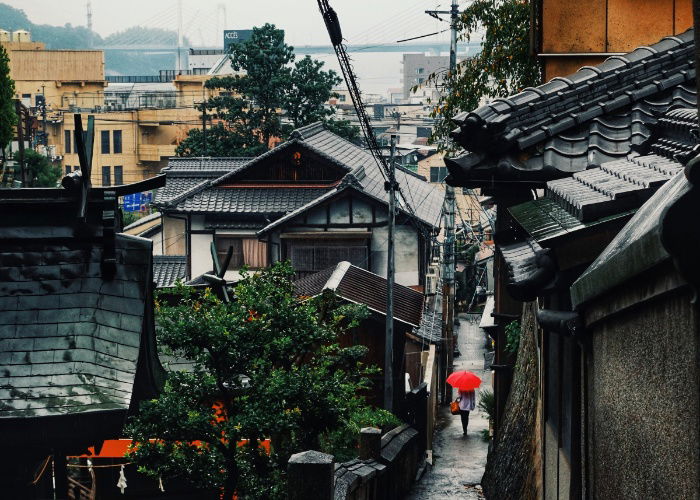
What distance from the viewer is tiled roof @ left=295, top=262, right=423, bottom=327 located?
25.8m

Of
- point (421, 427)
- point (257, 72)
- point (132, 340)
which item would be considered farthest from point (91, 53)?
point (132, 340)

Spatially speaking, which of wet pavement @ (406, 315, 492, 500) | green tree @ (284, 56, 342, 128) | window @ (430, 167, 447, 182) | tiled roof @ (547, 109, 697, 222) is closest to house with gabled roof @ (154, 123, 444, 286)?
green tree @ (284, 56, 342, 128)

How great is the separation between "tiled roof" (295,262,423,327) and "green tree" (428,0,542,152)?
4765mm

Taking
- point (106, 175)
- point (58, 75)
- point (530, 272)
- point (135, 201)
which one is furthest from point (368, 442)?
point (58, 75)

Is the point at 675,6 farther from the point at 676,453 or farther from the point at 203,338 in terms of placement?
the point at 676,453

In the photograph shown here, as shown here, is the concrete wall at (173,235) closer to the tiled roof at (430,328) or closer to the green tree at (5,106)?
the green tree at (5,106)

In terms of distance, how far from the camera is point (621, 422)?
211 inches

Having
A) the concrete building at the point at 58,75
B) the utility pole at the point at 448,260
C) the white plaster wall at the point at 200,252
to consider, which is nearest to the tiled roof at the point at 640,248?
the utility pole at the point at 448,260

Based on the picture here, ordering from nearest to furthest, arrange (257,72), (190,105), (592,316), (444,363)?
(592,316) → (444,363) → (257,72) → (190,105)

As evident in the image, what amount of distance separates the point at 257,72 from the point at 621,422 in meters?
47.0

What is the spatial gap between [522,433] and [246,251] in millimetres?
27818

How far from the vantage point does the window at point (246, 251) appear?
40125mm

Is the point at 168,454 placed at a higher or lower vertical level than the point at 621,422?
lower

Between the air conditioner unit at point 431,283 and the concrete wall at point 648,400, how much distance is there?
31.5 metres
